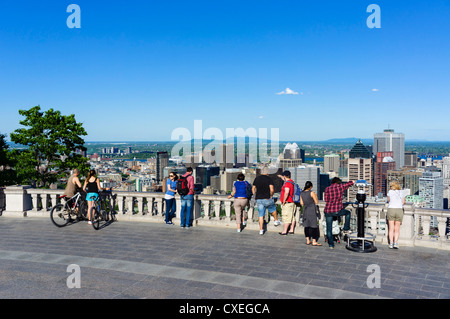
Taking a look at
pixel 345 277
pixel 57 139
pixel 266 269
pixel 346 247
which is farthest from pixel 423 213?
pixel 57 139

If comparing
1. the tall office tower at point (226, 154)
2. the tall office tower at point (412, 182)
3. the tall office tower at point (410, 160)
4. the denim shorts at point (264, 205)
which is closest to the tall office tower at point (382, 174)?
the tall office tower at point (412, 182)

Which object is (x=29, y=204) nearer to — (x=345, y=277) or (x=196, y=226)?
(x=196, y=226)

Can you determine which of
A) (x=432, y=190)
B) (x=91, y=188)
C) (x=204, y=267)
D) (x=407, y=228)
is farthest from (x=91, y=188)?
(x=432, y=190)

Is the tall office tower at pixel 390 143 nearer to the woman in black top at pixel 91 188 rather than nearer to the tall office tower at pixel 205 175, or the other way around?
the tall office tower at pixel 205 175

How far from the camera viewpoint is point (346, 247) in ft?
29.2

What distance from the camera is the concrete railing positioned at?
9141 mm

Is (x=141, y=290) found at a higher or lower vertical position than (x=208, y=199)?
lower

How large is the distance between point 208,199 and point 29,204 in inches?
266

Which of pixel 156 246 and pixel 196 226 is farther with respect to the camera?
pixel 196 226

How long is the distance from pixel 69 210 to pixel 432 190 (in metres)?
89.6

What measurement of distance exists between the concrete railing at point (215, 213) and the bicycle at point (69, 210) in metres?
0.94

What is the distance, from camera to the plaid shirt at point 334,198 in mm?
9023

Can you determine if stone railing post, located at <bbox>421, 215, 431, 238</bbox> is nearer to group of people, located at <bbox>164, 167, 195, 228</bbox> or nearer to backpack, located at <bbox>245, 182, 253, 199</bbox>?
backpack, located at <bbox>245, 182, 253, 199</bbox>

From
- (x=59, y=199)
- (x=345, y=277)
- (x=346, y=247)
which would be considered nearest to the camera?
(x=345, y=277)
